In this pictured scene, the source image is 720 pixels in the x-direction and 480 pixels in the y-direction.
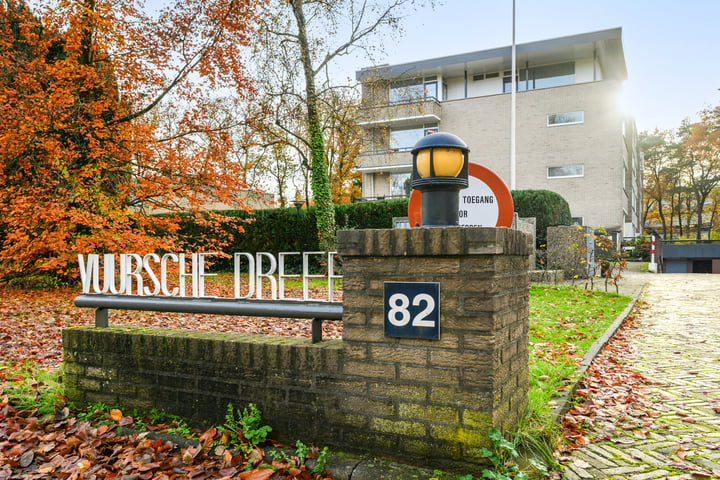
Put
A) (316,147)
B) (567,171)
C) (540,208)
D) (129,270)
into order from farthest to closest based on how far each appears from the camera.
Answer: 1. (567,171)
2. (540,208)
3. (316,147)
4. (129,270)

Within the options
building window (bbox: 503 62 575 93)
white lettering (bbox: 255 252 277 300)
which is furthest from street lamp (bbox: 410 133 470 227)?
building window (bbox: 503 62 575 93)

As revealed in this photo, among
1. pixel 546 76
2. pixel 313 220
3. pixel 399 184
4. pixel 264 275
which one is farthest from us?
pixel 399 184

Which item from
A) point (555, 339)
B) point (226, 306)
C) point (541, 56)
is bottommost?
point (555, 339)

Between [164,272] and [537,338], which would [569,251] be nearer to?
[537,338]

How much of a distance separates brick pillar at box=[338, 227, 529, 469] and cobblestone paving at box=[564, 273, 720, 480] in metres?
0.80

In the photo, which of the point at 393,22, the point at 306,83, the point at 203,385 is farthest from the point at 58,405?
the point at 393,22

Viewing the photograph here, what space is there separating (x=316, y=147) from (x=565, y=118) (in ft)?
62.0

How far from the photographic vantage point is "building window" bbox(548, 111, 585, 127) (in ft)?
91.1

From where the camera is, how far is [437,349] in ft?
8.89

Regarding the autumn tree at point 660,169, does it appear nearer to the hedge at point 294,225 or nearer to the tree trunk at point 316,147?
the hedge at point 294,225

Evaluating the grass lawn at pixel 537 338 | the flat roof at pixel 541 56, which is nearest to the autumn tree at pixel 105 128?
the grass lawn at pixel 537 338

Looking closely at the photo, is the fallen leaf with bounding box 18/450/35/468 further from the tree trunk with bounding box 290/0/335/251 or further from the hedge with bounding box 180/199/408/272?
the hedge with bounding box 180/199/408/272

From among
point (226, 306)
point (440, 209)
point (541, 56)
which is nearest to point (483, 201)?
point (440, 209)

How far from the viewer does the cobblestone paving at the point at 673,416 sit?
9.80 feet
